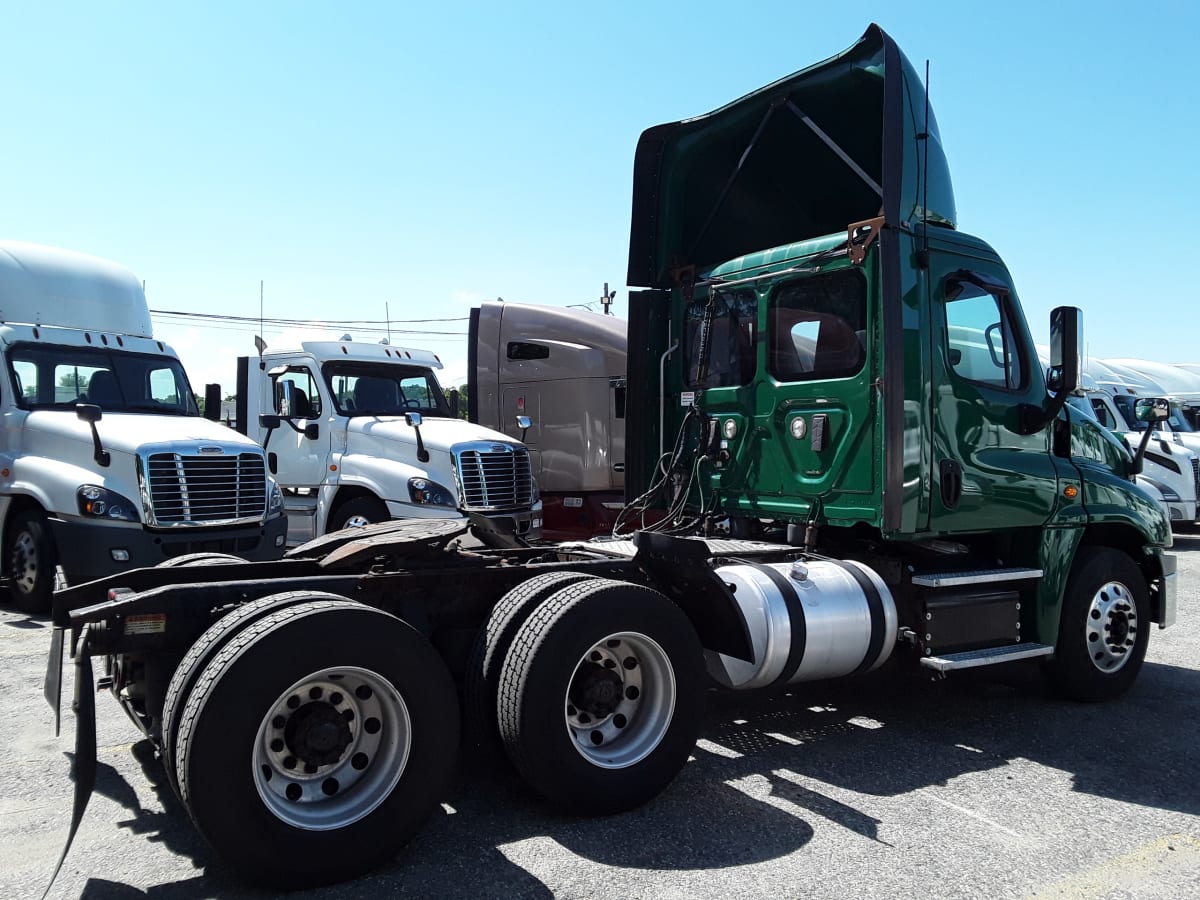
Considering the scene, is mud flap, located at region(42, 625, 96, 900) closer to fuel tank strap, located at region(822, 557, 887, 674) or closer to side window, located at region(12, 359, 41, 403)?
A: fuel tank strap, located at region(822, 557, 887, 674)

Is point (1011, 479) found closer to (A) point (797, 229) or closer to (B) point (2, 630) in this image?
(A) point (797, 229)

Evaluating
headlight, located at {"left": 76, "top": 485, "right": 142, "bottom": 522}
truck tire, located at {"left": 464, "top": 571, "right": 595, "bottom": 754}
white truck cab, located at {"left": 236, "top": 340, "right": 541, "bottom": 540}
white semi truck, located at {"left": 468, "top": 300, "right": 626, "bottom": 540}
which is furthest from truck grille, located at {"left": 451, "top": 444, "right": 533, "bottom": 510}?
truck tire, located at {"left": 464, "top": 571, "right": 595, "bottom": 754}

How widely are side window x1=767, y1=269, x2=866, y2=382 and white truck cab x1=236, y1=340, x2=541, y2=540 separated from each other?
14.1 ft

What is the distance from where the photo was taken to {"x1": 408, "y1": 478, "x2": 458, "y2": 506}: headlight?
985cm

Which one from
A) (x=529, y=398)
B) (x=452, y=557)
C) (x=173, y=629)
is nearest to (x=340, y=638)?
(x=173, y=629)

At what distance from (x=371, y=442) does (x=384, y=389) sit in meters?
1.03

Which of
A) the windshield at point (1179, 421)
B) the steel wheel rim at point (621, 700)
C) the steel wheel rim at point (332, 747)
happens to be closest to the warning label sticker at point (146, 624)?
the steel wheel rim at point (332, 747)

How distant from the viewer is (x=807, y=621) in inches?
200

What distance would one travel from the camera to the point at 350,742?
3.69 m

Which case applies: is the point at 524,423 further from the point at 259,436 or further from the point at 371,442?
the point at 259,436

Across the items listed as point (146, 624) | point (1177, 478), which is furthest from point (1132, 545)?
point (1177, 478)

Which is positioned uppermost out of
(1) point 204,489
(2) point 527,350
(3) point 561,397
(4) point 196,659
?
(2) point 527,350

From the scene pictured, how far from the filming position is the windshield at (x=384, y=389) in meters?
11.1

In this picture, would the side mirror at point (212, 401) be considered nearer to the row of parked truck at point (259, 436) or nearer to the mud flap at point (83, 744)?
the row of parked truck at point (259, 436)
